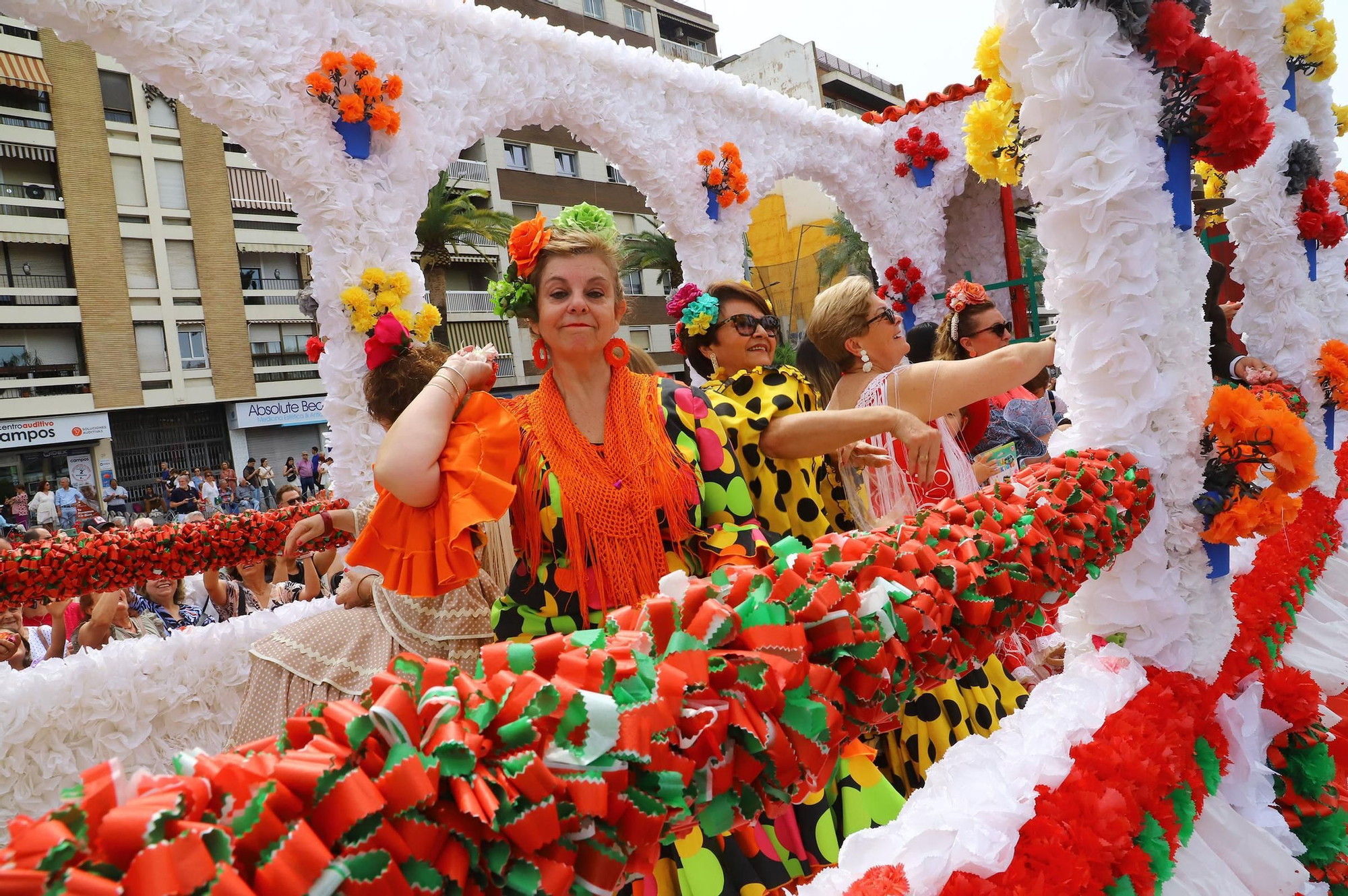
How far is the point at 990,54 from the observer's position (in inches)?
95.6

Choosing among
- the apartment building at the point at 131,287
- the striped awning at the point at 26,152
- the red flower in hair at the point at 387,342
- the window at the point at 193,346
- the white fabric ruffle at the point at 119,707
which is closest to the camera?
the red flower in hair at the point at 387,342

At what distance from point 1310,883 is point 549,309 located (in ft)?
8.27

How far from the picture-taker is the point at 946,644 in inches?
54.5

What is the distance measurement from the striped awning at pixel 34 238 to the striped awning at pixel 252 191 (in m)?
4.05

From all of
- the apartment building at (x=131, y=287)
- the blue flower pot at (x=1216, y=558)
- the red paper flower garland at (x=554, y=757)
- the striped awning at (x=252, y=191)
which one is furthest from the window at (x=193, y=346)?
the red paper flower garland at (x=554, y=757)

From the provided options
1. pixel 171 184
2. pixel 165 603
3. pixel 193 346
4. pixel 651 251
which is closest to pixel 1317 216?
pixel 165 603

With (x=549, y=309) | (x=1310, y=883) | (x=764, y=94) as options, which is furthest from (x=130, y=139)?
(x=1310, y=883)

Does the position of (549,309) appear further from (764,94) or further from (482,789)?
(764,94)

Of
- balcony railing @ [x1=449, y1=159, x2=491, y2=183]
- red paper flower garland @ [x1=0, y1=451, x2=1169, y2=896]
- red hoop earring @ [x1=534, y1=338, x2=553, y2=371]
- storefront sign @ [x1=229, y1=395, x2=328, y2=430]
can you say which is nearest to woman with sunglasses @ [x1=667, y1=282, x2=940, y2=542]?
red hoop earring @ [x1=534, y1=338, x2=553, y2=371]

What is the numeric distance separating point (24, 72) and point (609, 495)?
1022 inches

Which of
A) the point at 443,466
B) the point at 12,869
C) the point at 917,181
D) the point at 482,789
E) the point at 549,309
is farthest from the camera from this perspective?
the point at 917,181

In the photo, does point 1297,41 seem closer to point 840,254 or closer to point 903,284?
point 903,284

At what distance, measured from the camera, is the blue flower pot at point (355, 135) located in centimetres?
501

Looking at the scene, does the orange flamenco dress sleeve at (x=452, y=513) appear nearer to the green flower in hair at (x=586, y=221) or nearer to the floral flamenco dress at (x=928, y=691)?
the green flower in hair at (x=586, y=221)
